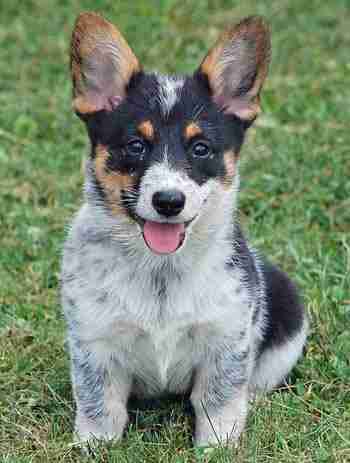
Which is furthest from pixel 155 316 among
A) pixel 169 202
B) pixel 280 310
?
pixel 280 310

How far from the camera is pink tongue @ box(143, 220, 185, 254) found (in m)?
5.34

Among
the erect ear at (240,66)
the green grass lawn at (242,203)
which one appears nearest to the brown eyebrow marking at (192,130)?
the erect ear at (240,66)

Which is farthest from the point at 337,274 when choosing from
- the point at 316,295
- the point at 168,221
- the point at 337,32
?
the point at 337,32

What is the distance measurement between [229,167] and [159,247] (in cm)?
65

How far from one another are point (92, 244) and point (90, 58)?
101 centimetres

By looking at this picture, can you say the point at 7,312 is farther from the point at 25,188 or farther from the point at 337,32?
the point at 337,32

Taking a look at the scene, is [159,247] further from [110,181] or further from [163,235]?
[110,181]

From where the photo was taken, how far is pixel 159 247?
5.34 m

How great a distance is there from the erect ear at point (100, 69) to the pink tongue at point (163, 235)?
28.5 inches

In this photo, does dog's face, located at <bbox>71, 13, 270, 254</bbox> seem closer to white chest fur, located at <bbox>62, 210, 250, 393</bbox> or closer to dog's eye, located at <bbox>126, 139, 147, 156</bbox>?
dog's eye, located at <bbox>126, 139, 147, 156</bbox>

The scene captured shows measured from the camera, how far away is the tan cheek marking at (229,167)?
18.4 feet

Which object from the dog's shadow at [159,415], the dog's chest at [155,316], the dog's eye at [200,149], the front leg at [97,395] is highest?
the dog's eye at [200,149]

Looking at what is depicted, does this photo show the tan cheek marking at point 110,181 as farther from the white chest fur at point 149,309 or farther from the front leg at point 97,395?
the front leg at point 97,395

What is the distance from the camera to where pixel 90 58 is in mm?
5633
